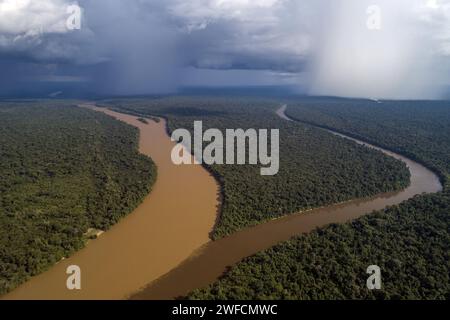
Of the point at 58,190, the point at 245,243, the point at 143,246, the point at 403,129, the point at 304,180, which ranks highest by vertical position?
the point at 403,129

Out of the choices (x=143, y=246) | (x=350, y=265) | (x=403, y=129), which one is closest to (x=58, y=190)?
(x=143, y=246)

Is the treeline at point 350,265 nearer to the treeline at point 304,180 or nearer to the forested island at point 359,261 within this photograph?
the forested island at point 359,261

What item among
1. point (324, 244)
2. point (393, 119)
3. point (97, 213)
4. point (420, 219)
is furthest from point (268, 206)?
point (393, 119)

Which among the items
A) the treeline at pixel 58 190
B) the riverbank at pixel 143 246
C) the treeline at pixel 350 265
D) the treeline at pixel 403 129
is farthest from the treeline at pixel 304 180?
the treeline at pixel 58 190

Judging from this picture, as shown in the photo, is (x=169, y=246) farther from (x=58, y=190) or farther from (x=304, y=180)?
(x=304, y=180)

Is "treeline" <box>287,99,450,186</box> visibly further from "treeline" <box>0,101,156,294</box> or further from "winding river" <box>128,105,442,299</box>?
"treeline" <box>0,101,156,294</box>
